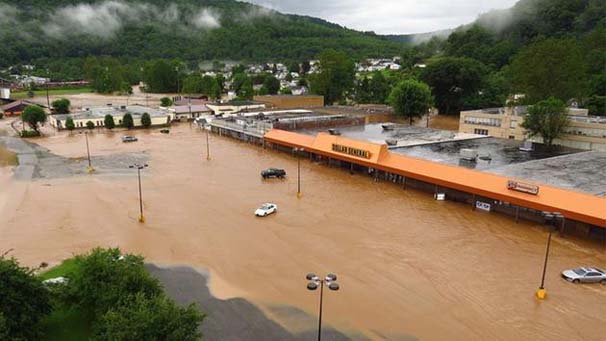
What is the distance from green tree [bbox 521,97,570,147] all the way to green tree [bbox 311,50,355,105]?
47330 mm

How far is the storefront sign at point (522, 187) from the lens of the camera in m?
26.0

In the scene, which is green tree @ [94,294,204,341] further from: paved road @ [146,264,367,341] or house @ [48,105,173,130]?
house @ [48,105,173,130]

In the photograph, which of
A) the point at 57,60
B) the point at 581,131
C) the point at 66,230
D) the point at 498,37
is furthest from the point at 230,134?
the point at 57,60

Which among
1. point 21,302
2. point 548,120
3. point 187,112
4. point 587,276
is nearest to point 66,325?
point 21,302

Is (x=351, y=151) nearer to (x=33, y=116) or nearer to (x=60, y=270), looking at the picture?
(x=60, y=270)

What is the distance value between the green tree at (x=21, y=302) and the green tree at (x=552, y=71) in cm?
5701

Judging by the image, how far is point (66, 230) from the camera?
26406 millimetres

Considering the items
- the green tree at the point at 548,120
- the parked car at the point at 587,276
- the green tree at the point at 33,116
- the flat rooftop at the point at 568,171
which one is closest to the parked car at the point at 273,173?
the flat rooftop at the point at 568,171

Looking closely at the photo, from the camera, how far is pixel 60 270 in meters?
20.9

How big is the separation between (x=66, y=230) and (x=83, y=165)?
1816 cm

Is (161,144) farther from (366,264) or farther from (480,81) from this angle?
(480,81)

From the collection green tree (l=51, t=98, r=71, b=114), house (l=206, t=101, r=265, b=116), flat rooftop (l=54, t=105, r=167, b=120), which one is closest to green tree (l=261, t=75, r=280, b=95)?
house (l=206, t=101, r=265, b=116)

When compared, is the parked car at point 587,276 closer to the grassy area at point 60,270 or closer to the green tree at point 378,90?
the grassy area at point 60,270

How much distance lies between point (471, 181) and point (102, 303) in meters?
23.6
